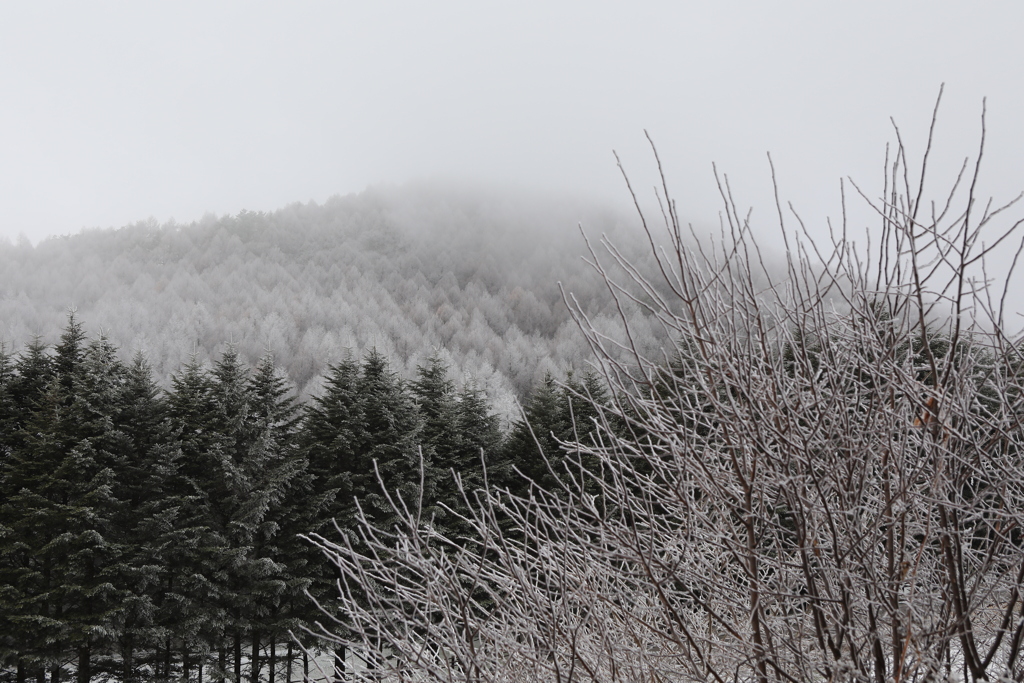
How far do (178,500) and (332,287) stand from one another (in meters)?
49.7

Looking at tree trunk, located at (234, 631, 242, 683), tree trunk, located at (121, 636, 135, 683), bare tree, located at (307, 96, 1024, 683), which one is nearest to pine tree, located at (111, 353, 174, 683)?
tree trunk, located at (121, 636, 135, 683)

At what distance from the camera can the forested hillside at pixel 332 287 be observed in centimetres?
4081

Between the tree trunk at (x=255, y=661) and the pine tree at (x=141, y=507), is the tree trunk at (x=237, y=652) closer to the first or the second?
the tree trunk at (x=255, y=661)

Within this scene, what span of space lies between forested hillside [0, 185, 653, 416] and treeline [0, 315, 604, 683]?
11.1 m

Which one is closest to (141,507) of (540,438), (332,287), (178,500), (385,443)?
(178,500)

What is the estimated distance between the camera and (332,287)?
202 ft

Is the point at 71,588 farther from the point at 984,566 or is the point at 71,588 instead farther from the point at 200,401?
the point at 984,566

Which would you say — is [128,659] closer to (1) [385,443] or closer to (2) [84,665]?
(2) [84,665]

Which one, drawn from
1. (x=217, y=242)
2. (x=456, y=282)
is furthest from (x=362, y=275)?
(x=217, y=242)

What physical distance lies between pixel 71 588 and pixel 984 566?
46.0ft

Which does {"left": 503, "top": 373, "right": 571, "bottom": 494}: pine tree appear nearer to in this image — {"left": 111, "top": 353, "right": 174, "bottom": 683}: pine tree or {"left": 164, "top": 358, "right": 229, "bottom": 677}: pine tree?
{"left": 164, "top": 358, "right": 229, "bottom": 677}: pine tree

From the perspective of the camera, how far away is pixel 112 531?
13109 millimetres

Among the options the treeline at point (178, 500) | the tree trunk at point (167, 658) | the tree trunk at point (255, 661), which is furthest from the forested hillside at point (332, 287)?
the tree trunk at point (167, 658)

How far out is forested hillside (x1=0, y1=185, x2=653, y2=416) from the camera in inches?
1607
